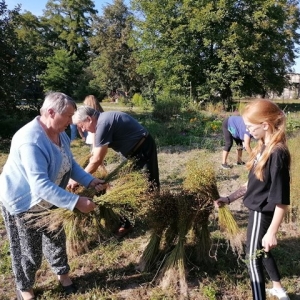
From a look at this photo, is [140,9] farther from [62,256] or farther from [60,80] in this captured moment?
[62,256]

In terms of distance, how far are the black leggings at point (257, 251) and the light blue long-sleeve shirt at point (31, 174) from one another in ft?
3.95

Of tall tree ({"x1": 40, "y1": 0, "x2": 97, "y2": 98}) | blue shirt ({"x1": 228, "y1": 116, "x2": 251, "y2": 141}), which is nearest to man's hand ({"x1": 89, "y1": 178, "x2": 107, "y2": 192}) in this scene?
blue shirt ({"x1": 228, "y1": 116, "x2": 251, "y2": 141})

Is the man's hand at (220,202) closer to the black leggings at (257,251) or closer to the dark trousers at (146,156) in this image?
the black leggings at (257,251)

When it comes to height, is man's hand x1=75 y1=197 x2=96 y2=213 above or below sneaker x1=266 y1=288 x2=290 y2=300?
above

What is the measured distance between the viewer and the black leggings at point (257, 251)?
2125 millimetres

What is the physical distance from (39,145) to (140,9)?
22520mm

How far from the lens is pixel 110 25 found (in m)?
32.0

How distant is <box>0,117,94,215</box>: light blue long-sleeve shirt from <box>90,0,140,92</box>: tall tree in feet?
89.4

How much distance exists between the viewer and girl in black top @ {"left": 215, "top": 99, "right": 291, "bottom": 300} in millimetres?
1951

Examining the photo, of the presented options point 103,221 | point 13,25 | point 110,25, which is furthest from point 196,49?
point 103,221

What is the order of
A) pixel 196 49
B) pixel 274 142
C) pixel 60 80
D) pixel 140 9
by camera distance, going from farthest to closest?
pixel 60 80 < pixel 140 9 < pixel 196 49 < pixel 274 142

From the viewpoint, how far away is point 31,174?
1.96 meters

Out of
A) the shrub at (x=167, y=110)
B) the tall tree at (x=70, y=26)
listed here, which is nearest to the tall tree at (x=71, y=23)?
the tall tree at (x=70, y=26)

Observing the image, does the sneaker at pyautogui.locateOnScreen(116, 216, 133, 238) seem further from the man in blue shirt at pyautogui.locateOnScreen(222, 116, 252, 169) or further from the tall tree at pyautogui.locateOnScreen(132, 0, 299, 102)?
the tall tree at pyautogui.locateOnScreen(132, 0, 299, 102)
